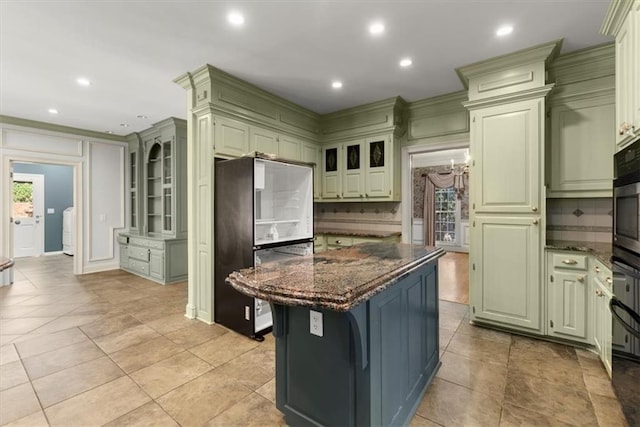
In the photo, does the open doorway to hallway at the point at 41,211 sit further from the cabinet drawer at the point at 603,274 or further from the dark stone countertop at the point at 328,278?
the cabinet drawer at the point at 603,274

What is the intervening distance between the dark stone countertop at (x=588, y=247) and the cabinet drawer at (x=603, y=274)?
5cm

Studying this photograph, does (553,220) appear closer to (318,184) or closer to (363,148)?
(363,148)

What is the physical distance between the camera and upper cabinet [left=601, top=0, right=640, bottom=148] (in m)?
1.87

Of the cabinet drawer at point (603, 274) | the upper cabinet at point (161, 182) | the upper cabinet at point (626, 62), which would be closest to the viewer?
the upper cabinet at point (626, 62)

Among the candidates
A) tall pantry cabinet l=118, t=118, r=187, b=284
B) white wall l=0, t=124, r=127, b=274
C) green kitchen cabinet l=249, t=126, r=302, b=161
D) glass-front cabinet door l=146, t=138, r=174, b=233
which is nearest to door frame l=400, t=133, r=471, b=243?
green kitchen cabinet l=249, t=126, r=302, b=161

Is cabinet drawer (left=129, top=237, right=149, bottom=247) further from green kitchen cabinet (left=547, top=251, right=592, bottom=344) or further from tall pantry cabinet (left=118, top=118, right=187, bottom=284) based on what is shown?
green kitchen cabinet (left=547, top=251, right=592, bottom=344)

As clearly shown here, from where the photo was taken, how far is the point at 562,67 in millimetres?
2889

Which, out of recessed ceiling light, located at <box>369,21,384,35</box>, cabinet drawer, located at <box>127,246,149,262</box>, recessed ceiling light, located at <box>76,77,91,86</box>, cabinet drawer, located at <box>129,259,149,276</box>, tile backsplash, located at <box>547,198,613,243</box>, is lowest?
cabinet drawer, located at <box>129,259,149,276</box>

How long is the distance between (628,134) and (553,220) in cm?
133

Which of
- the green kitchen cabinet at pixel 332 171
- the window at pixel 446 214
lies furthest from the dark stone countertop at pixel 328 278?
the window at pixel 446 214

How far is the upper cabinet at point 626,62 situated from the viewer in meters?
1.87

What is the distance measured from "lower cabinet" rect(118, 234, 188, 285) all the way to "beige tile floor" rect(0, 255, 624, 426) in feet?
4.85

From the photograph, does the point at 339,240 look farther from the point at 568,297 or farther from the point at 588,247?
the point at 588,247

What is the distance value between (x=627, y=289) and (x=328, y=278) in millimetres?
1777
